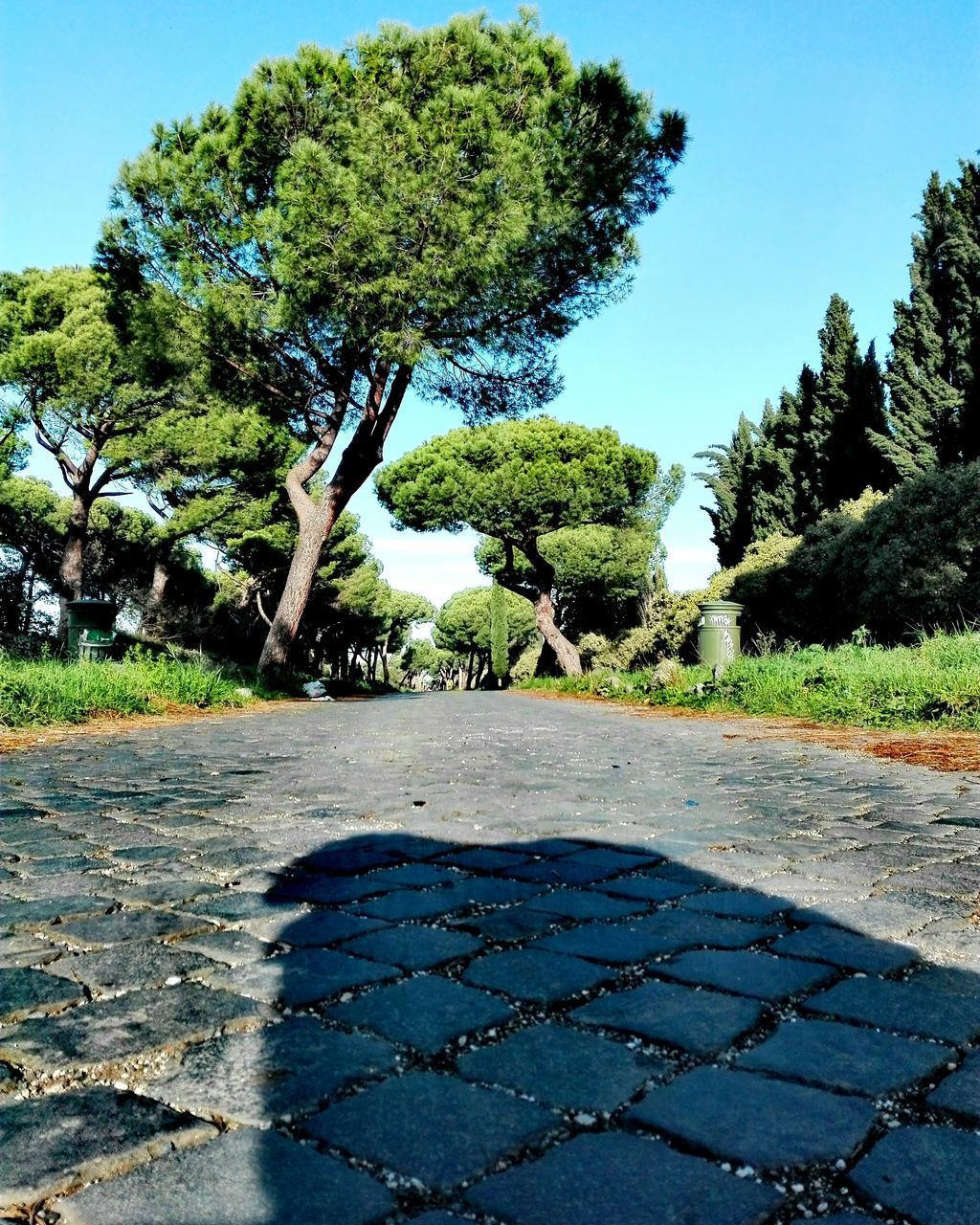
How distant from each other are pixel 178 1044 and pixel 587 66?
13.0m

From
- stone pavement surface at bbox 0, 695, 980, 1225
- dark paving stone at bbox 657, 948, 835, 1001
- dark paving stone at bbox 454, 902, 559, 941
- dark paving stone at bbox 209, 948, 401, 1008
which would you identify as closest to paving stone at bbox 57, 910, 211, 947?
stone pavement surface at bbox 0, 695, 980, 1225

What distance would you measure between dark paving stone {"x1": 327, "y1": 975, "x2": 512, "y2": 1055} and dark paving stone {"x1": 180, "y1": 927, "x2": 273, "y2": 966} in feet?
1.16

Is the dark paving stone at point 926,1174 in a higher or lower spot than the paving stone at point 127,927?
higher

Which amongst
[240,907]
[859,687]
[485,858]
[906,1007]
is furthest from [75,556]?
[906,1007]

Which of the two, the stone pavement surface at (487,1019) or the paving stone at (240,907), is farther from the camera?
the paving stone at (240,907)

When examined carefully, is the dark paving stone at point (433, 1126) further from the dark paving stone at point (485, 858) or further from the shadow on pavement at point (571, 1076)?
the dark paving stone at point (485, 858)

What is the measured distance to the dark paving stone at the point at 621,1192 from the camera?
3.26 feet

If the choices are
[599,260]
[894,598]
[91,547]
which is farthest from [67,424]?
[894,598]

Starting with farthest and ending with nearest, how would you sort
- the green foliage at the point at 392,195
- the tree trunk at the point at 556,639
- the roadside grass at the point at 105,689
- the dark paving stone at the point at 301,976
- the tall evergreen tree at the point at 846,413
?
the tree trunk at the point at 556,639 < the tall evergreen tree at the point at 846,413 < the green foliage at the point at 392,195 < the roadside grass at the point at 105,689 < the dark paving stone at the point at 301,976

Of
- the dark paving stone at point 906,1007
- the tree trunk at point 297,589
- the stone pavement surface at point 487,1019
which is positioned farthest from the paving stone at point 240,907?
the tree trunk at point 297,589

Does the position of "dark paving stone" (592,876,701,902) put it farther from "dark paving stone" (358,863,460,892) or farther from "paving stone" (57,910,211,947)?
"paving stone" (57,910,211,947)

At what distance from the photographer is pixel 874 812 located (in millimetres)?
3684

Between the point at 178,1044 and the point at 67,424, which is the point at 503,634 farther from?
the point at 178,1044

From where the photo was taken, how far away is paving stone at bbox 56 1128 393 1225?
985 millimetres
